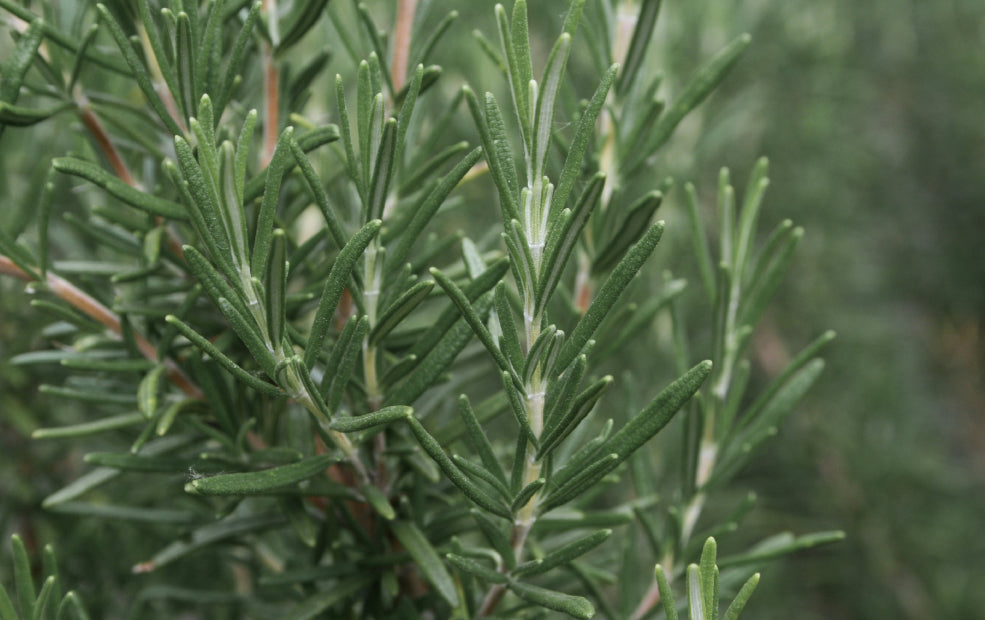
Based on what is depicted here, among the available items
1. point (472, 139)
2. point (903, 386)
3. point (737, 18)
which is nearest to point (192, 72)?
point (472, 139)

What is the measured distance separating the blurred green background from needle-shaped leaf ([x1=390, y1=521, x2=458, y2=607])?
0.34m

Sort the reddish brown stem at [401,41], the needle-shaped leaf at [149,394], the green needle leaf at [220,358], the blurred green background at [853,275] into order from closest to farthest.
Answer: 1. the green needle leaf at [220,358]
2. the needle-shaped leaf at [149,394]
3. the reddish brown stem at [401,41]
4. the blurred green background at [853,275]

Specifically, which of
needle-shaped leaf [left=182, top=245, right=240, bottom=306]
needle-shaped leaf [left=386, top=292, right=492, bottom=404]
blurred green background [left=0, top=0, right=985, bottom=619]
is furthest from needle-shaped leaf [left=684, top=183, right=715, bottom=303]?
blurred green background [left=0, top=0, right=985, bottom=619]

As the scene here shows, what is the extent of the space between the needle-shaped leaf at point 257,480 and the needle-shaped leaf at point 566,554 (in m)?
0.10

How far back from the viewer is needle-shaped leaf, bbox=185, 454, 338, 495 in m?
0.31

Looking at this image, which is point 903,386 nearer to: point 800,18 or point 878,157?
point 878,157

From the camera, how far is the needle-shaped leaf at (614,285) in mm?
303

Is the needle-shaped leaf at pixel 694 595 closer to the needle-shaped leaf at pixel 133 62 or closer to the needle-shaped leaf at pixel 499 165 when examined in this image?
the needle-shaped leaf at pixel 499 165

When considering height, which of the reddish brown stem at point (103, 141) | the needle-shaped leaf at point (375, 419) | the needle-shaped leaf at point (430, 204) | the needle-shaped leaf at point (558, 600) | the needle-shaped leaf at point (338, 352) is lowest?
the needle-shaped leaf at point (558, 600)

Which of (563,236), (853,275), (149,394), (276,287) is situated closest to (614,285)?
(563,236)

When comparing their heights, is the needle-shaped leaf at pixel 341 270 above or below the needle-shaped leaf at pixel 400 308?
above

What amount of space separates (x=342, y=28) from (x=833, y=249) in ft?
2.89

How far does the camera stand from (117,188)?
0.37m

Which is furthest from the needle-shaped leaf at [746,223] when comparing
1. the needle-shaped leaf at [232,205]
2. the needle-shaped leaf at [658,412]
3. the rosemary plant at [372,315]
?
the needle-shaped leaf at [232,205]
